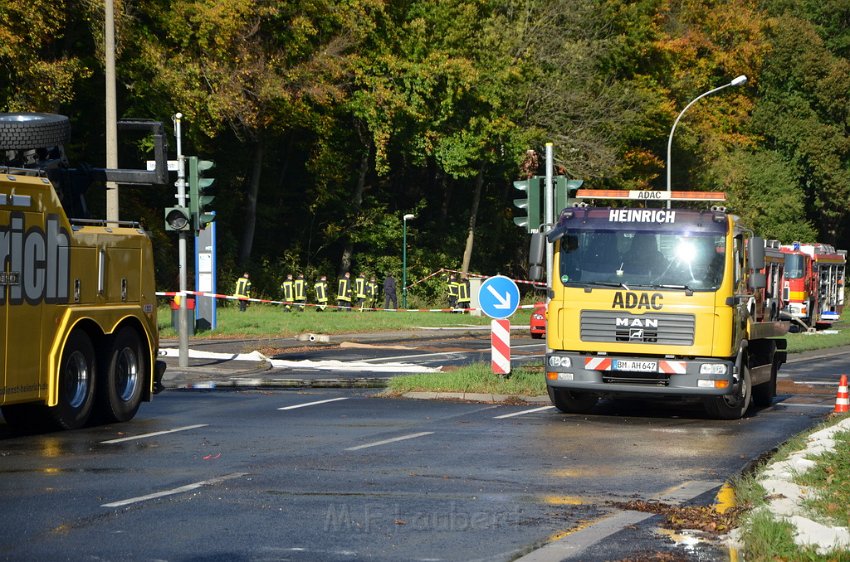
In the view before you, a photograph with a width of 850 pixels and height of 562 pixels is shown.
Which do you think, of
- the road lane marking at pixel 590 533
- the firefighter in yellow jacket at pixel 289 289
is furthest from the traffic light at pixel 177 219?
the firefighter in yellow jacket at pixel 289 289

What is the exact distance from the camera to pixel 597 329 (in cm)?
1692

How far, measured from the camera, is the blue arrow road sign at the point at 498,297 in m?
19.8

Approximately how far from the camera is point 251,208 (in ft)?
172

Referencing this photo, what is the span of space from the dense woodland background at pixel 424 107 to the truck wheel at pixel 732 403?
2281 centimetres

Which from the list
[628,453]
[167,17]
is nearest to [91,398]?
[628,453]

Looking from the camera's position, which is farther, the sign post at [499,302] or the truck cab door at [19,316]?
the sign post at [499,302]

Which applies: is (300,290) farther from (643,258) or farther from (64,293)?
(64,293)

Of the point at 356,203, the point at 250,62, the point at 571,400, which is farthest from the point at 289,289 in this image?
the point at 571,400

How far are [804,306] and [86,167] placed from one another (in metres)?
37.4

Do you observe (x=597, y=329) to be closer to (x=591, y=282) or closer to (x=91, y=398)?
(x=591, y=282)

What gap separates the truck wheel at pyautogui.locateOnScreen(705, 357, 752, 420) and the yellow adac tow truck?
6.54 m

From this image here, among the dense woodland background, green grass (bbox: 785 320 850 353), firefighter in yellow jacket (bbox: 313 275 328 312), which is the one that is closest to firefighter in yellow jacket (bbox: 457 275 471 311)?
the dense woodland background

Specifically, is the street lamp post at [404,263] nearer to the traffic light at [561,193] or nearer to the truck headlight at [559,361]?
the traffic light at [561,193]

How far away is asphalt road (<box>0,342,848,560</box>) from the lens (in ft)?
27.7
